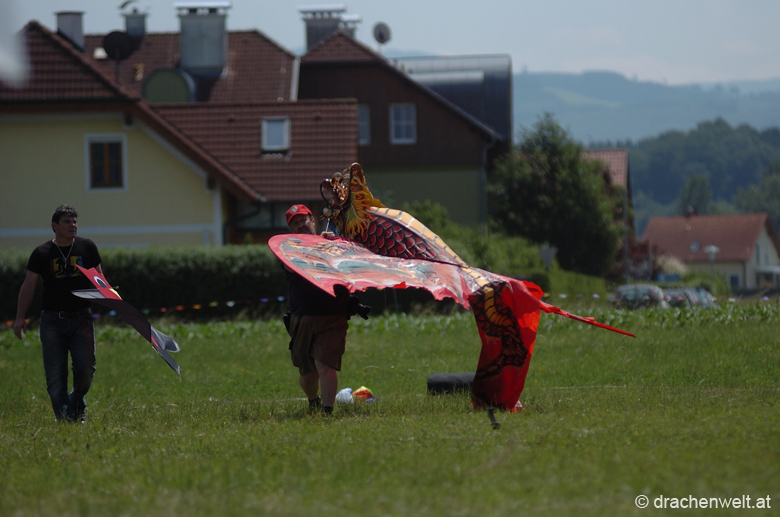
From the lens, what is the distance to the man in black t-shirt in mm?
8953

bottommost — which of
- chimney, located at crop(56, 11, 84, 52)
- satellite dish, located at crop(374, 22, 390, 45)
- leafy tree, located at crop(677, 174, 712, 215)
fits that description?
leafy tree, located at crop(677, 174, 712, 215)

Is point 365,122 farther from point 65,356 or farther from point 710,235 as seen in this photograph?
point 710,235

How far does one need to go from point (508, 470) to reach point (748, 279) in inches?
3923

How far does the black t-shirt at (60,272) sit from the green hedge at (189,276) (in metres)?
15.5

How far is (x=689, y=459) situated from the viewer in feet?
19.4

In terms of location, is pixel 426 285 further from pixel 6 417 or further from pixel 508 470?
pixel 6 417

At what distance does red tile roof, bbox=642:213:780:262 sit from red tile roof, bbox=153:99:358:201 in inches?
2786

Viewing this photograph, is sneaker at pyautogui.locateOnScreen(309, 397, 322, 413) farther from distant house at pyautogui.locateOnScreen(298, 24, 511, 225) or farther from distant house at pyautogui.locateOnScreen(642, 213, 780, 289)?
distant house at pyautogui.locateOnScreen(642, 213, 780, 289)

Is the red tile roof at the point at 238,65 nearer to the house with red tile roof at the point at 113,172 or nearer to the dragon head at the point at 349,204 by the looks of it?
the house with red tile roof at the point at 113,172

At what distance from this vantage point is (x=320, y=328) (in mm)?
8688

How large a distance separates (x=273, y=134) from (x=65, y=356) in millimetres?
24089

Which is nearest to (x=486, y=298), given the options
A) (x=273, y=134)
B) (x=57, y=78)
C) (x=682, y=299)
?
(x=682, y=299)

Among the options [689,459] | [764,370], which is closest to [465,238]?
[764,370]

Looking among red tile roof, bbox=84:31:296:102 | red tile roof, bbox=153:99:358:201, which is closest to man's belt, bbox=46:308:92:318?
red tile roof, bbox=153:99:358:201
